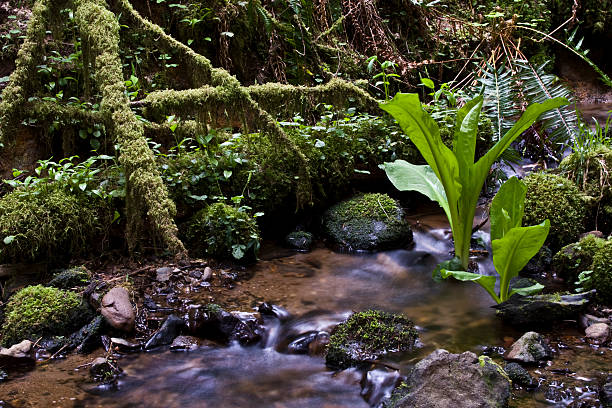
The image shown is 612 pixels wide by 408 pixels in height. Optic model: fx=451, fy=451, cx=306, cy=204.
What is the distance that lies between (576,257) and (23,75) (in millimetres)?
4807

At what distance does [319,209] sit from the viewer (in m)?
4.92

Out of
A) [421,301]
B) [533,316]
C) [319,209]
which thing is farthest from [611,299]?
[319,209]

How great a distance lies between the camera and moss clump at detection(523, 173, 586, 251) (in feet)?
13.2

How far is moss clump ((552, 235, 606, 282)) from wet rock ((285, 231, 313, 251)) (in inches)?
86.3

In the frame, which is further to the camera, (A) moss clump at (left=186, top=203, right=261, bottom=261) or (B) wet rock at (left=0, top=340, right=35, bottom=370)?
(A) moss clump at (left=186, top=203, right=261, bottom=261)

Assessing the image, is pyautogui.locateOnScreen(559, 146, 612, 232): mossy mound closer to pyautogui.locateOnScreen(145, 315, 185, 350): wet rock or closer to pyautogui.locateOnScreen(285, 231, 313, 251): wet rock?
pyautogui.locateOnScreen(285, 231, 313, 251): wet rock

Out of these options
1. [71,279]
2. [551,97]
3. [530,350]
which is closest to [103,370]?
[71,279]

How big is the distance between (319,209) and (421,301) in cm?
174

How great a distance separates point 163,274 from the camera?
3705 millimetres

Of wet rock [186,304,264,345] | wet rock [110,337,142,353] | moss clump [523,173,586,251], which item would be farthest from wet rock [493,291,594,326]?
wet rock [110,337,142,353]

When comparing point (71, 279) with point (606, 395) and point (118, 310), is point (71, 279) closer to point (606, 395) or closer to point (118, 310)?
point (118, 310)

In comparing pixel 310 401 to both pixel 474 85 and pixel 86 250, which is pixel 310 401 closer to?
pixel 86 250

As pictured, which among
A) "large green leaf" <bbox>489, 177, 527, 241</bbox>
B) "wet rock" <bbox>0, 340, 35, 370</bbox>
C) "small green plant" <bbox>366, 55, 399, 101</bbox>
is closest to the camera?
"wet rock" <bbox>0, 340, 35, 370</bbox>

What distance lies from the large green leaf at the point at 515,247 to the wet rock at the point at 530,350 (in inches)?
22.3
